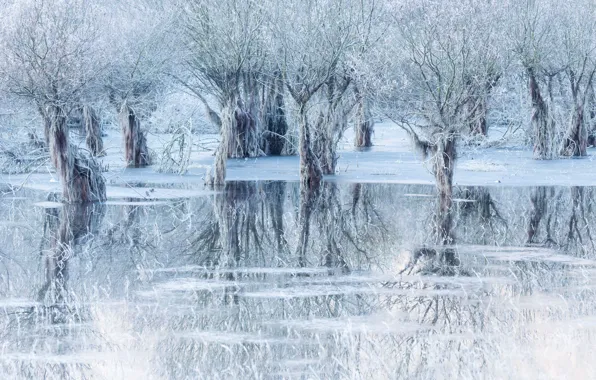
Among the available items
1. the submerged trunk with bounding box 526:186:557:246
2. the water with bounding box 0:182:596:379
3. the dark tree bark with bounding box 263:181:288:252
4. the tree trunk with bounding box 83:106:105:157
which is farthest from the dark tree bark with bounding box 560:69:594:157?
the tree trunk with bounding box 83:106:105:157

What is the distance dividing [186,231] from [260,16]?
16.3 meters

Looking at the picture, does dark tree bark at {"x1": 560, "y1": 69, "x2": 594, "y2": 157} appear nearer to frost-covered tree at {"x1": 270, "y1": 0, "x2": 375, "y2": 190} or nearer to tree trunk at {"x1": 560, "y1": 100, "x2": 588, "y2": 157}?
Result: tree trunk at {"x1": 560, "y1": 100, "x2": 588, "y2": 157}

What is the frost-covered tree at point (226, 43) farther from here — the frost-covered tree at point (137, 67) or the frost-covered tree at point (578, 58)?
the frost-covered tree at point (578, 58)

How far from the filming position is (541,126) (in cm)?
4747

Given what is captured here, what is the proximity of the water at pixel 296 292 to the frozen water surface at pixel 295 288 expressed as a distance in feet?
0.14

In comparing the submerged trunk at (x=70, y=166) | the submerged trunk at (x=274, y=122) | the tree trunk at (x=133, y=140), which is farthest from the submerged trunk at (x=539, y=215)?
the tree trunk at (x=133, y=140)

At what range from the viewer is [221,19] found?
42.1m

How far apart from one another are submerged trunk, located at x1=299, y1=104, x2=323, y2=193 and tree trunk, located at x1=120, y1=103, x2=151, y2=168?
37.5 feet

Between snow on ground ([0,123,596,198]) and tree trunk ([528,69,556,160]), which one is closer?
snow on ground ([0,123,596,198])

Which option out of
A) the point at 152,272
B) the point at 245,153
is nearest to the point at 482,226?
the point at 152,272

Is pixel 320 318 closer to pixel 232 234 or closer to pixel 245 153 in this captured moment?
pixel 232 234

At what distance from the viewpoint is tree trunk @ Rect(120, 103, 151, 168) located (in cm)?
4498

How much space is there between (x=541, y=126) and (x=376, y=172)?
910 cm

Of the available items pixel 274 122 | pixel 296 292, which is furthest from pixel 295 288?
pixel 274 122
